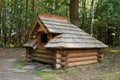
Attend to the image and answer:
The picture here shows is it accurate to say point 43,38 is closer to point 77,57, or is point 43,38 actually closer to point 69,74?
point 77,57

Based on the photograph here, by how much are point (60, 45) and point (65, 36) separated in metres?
1.09

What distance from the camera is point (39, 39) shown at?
12.5 metres

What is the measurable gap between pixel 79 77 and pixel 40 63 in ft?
13.2

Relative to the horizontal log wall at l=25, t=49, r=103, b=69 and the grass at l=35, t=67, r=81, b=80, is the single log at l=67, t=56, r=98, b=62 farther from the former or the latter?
the grass at l=35, t=67, r=81, b=80

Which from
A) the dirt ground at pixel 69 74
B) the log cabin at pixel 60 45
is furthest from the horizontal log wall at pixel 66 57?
the dirt ground at pixel 69 74

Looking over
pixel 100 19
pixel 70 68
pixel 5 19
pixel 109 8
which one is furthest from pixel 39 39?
pixel 5 19

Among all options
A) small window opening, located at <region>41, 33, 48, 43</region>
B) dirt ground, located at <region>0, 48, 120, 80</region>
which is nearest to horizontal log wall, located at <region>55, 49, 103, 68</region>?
dirt ground, located at <region>0, 48, 120, 80</region>

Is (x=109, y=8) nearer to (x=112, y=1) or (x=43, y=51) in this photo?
(x=112, y=1)

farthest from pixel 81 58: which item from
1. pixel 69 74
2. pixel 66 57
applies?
pixel 69 74

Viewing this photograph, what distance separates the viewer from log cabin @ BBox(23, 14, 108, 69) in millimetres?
10906

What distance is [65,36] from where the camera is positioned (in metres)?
11.5

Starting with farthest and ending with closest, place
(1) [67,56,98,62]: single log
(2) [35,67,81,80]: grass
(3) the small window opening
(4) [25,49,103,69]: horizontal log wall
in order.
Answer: (3) the small window opening < (1) [67,56,98,62]: single log < (4) [25,49,103,69]: horizontal log wall < (2) [35,67,81,80]: grass

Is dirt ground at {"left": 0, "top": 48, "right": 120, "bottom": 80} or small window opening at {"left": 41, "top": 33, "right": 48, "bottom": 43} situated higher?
small window opening at {"left": 41, "top": 33, "right": 48, "bottom": 43}

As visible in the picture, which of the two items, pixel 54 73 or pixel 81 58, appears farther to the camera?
pixel 81 58
